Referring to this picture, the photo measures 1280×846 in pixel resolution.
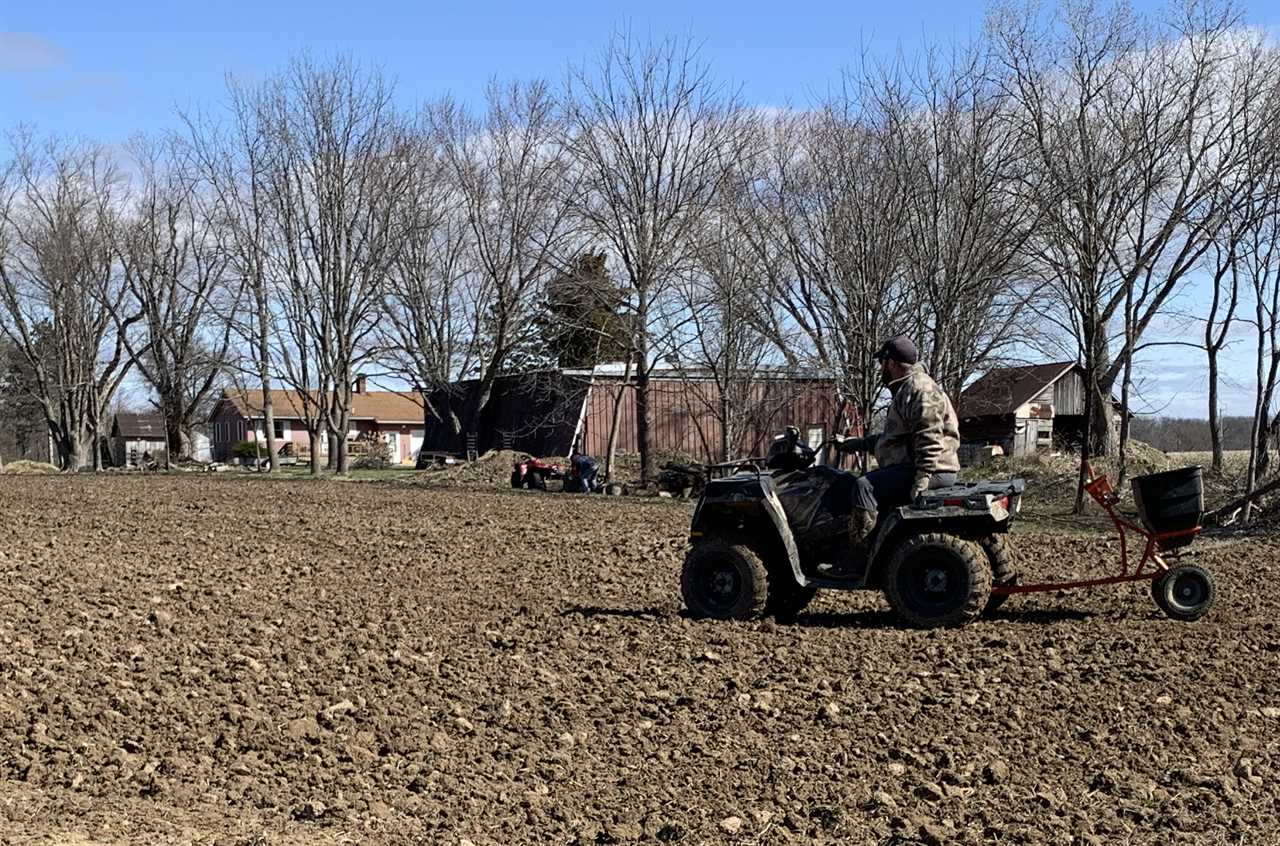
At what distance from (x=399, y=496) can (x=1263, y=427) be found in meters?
14.8

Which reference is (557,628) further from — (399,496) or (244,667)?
(399,496)

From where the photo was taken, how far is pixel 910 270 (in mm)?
24531

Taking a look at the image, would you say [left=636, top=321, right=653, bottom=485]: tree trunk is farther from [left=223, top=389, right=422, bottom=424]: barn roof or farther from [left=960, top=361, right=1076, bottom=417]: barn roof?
[left=223, top=389, right=422, bottom=424]: barn roof

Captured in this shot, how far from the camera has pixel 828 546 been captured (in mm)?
9805

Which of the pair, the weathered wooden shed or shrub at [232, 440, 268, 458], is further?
shrub at [232, 440, 268, 458]

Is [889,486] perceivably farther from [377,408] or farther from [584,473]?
[377,408]

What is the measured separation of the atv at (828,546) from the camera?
367 inches

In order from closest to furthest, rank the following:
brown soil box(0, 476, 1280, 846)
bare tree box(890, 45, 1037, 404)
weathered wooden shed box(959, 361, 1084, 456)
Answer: brown soil box(0, 476, 1280, 846)
bare tree box(890, 45, 1037, 404)
weathered wooden shed box(959, 361, 1084, 456)

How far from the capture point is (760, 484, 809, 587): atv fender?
31.6ft

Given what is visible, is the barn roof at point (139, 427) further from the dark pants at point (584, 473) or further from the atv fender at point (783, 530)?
the atv fender at point (783, 530)

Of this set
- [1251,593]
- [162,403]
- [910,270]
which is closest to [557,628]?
[1251,593]

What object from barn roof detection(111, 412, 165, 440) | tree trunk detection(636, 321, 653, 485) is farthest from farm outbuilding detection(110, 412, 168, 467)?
tree trunk detection(636, 321, 653, 485)

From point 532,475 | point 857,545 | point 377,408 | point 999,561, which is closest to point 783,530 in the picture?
point 857,545

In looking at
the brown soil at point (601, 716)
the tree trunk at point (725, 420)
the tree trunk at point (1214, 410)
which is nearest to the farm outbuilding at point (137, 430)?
the tree trunk at point (725, 420)
